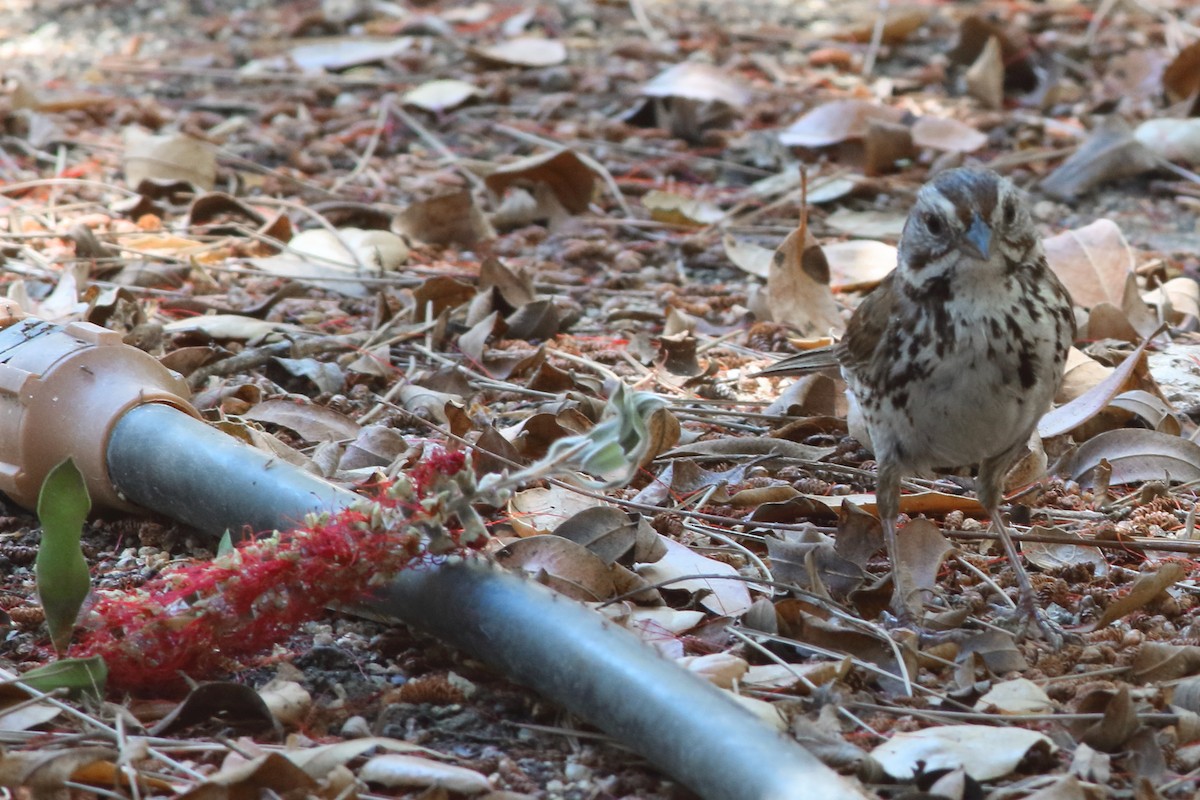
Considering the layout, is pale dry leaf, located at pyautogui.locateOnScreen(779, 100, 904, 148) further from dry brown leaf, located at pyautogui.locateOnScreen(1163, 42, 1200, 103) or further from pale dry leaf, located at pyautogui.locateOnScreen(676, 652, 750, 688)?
pale dry leaf, located at pyautogui.locateOnScreen(676, 652, 750, 688)

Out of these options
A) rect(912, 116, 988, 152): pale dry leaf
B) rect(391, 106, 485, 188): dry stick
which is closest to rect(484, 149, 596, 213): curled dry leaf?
rect(391, 106, 485, 188): dry stick

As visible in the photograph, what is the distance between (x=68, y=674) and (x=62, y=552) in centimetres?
24

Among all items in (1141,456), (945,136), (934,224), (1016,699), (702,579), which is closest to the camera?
(1016,699)

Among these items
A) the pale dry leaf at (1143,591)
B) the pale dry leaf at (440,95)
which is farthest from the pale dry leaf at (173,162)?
the pale dry leaf at (1143,591)

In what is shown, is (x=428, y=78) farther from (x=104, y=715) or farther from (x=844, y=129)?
(x=104, y=715)

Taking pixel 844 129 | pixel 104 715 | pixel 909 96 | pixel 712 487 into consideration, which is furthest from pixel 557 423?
pixel 909 96

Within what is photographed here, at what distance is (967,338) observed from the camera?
3289 mm

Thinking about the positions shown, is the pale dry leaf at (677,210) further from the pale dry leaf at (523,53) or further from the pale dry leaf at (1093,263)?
the pale dry leaf at (523,53)

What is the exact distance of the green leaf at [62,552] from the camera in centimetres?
271

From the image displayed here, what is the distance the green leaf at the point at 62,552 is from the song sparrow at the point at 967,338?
170cm

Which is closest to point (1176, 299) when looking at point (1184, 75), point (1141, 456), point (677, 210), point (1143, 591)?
point (1141, 456)

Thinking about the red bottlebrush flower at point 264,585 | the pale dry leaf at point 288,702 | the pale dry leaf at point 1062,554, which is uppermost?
the red bottlebrush flower at point 264,585

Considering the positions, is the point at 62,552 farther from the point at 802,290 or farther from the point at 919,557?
the point at 802,290

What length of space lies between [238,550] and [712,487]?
1.39 meters
